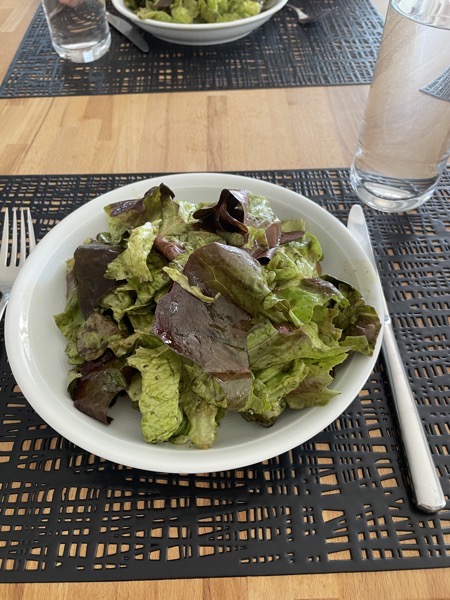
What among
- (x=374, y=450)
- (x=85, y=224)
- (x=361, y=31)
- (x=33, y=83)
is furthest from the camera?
(x=361, y=31)

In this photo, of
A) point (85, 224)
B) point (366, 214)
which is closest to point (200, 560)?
point (85, 224)

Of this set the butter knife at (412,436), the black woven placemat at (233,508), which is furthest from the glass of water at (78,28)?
the butter knife at (412,436)

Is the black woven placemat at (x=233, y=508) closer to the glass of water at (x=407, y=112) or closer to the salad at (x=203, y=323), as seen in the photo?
the salad at (x=203, y=323)

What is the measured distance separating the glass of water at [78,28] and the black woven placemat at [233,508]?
3.69 ft

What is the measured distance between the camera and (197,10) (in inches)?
57.3

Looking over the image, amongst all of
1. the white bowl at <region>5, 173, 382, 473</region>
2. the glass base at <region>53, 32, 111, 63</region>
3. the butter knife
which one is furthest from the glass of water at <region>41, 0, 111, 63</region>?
the butter knife

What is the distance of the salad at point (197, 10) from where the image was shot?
1.44 meters

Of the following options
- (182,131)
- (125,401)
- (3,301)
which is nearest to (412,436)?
(125,401)

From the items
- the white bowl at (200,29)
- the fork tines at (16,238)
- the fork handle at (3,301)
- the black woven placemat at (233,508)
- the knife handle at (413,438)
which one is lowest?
the black woven placemat at (233,508)

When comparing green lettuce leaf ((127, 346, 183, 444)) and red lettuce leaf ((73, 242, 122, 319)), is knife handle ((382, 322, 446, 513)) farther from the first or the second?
red lettuce leaf ((73, 242, 122, 319))

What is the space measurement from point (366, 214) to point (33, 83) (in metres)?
1.05

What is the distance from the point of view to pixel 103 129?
1.30m

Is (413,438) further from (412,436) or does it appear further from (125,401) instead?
(125,401)

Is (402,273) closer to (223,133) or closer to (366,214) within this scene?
(366,214)
